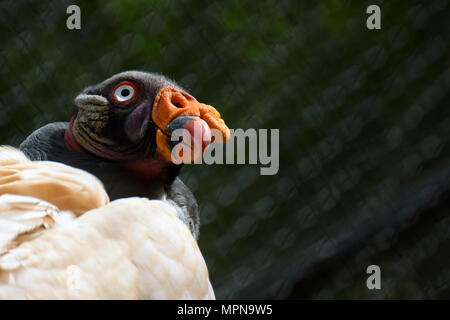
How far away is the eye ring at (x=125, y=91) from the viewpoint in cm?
152

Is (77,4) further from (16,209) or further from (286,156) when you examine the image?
(16,209)

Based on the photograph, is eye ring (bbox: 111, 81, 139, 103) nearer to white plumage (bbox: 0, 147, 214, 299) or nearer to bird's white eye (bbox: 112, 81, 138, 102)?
bird's white eye (bbox: 112, 81, 138, 102)

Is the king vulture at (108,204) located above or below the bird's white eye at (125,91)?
below

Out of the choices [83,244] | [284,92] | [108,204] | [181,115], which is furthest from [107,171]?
[284,92]

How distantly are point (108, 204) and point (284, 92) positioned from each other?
1.39m

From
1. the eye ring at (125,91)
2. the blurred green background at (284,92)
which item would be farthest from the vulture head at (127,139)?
the blurred green background at (284,92)

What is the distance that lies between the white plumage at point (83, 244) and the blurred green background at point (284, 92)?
97cm

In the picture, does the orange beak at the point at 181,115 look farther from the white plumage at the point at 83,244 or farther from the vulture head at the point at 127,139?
the white plumage at the point at 83,244

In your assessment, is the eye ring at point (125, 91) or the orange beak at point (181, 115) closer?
the orange beak at point (181, 115)

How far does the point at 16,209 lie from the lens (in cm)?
109

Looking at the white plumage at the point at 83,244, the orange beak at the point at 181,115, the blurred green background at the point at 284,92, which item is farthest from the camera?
the blurred green background at the point at 284,92

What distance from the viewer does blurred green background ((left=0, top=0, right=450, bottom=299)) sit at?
2.25m
